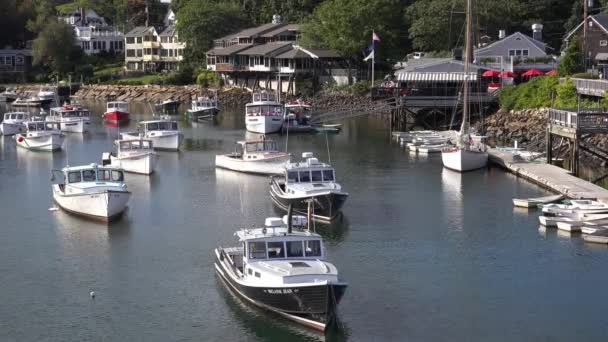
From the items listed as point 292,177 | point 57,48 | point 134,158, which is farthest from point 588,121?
point 57,48

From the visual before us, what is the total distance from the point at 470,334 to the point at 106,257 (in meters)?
17.2

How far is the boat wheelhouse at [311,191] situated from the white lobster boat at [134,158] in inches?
591

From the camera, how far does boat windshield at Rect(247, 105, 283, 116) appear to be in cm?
9062

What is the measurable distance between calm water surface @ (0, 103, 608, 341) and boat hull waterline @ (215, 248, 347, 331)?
50 cm

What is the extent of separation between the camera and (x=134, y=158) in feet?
211

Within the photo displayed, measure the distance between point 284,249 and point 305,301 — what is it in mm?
2731

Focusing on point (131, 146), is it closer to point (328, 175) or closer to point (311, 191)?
point (328, 175)

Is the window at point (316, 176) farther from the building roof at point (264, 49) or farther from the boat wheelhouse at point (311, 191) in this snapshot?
the building roof at point (264, 49)

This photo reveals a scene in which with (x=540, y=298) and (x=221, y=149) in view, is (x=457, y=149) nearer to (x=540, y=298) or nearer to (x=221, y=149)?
(x=221, y=149)

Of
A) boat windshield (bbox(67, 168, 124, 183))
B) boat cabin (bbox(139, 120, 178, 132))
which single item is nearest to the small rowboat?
boat windshield (bbox(67, 168, 124, 183))

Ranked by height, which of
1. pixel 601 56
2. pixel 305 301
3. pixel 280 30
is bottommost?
pixel 305 301

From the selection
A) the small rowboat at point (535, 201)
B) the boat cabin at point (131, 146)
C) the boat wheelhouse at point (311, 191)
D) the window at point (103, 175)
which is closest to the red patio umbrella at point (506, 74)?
the boat cabin at point (131, 146)

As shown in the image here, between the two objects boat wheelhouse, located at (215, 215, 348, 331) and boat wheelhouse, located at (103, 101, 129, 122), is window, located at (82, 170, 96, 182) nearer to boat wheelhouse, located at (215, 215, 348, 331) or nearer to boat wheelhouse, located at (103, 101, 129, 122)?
boat wheelhouse, located at (215, 215, 348, 331)

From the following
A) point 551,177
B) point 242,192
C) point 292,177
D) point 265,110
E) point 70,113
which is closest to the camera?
point 292,177
